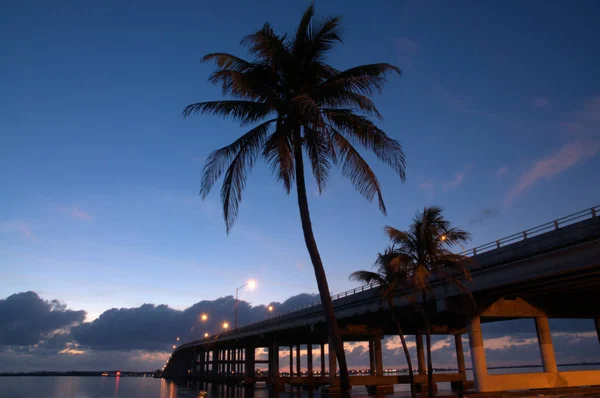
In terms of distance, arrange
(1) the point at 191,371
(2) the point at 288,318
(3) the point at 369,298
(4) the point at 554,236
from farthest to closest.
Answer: (1) the point at 191,371, (2) the point at 288,318, (3) the point at 369,298, (4) the point at 554,236

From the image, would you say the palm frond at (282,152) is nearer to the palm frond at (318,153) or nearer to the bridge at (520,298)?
the palm frond at (318,153)

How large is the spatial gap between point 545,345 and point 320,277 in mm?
33144

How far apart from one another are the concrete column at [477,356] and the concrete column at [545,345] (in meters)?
6.13

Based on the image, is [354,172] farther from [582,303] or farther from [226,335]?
[226,335]

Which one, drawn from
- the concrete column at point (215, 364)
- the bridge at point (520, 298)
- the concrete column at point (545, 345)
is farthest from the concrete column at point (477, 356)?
the concrete column at point (215, 364)

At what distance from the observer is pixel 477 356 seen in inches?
1373

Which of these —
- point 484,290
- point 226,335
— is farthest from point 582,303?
point 226,335

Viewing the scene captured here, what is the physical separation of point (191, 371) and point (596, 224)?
148 metres

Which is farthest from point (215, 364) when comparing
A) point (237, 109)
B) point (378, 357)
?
point (237, 109)

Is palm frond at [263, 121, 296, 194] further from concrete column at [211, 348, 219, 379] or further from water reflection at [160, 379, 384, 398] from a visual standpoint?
concrete column at [211, 348, 219, 379]

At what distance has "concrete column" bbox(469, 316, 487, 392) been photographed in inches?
1328

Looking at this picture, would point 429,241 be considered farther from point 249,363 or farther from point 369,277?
point 249,363

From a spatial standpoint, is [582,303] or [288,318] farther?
[288,318]

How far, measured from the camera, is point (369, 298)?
49125 millimetres
